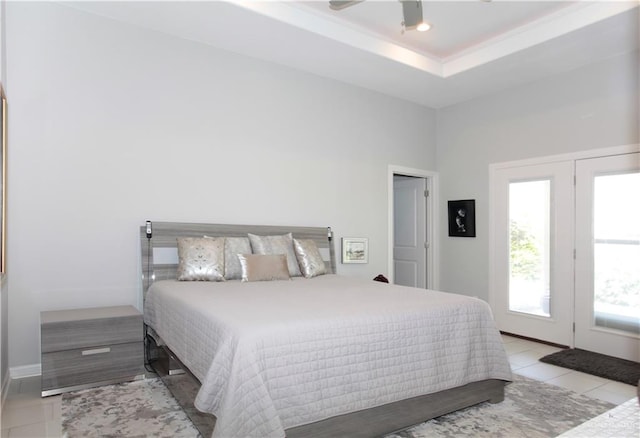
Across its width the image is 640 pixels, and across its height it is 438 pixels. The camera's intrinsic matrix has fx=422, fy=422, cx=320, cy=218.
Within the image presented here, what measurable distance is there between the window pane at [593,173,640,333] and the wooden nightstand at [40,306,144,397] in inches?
160

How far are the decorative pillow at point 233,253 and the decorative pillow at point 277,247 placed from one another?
2.8 inches

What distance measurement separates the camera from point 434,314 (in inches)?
96.2

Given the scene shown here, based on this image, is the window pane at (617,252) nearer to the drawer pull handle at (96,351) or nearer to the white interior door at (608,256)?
the white interior door at (608,256)

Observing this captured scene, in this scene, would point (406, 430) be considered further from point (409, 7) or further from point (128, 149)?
point (128, 149)

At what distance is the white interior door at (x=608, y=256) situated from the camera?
3.78 metres

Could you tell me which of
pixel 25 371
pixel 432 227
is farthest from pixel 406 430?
pixel 432 227

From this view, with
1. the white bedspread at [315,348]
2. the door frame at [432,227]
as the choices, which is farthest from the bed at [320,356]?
the door frame at [432,227]

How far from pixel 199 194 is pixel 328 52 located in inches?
70.7

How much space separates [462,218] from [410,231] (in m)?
0.77

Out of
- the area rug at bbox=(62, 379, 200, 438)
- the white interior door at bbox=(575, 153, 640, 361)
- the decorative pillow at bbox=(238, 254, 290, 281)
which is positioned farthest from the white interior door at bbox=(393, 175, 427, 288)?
Result: the area rug at bbox=(62, 379, 200, 438)

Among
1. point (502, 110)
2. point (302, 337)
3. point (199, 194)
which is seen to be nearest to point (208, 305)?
point (302, 337)

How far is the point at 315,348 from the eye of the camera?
1.98 meters

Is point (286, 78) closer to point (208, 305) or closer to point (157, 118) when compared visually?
point (157, 118)

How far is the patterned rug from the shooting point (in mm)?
2322
